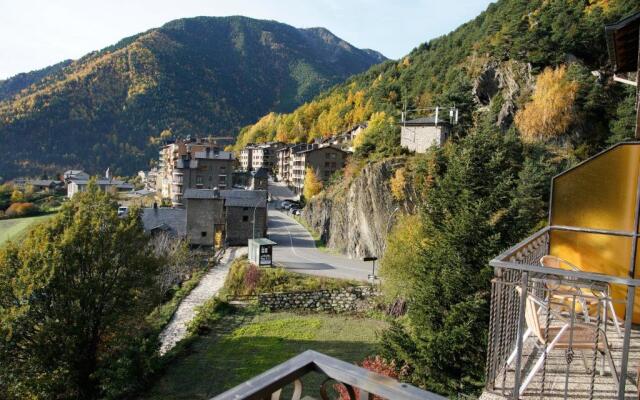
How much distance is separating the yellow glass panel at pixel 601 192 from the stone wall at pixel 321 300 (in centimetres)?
2212

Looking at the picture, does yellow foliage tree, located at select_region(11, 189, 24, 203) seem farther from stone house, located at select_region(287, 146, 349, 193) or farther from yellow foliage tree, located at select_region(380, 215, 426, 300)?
yellow foliage tree, located at select_region(380, 215, 426, 300)

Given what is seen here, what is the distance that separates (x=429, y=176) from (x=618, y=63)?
78.2 feet

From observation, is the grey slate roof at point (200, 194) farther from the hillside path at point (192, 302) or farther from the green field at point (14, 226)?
the green field at point (14, 226)

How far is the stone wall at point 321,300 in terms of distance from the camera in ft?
90.8

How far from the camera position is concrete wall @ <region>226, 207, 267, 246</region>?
4466 centimetres

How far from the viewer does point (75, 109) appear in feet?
480

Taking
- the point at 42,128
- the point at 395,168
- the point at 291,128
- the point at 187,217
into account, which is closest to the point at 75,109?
the point at 42,128

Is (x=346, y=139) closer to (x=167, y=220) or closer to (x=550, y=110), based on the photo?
(x=167, y=220)

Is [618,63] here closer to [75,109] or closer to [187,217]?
[187,217]

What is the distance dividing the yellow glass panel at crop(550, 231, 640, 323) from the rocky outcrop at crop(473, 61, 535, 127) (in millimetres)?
34153

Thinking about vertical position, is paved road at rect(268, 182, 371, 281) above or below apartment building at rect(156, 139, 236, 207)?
below

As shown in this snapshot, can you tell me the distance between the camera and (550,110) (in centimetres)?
3491

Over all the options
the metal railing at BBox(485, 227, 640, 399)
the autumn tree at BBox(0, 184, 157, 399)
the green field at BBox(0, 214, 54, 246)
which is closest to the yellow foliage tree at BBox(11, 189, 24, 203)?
the green field at BBox(0, 214, 54, 246)

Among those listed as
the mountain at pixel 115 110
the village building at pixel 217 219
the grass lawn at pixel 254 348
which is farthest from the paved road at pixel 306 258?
the mountain at pixel 115 110
